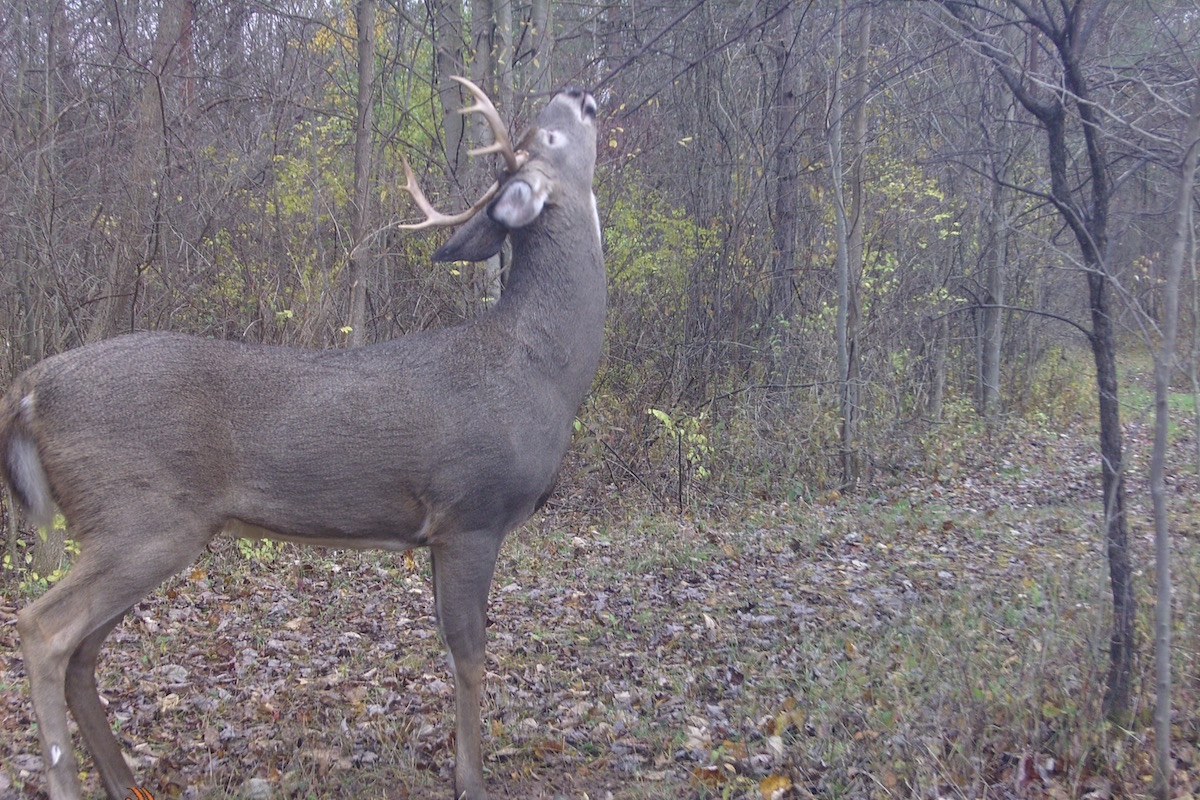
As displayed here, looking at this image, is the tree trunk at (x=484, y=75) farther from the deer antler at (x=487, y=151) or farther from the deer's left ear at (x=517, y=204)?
the deer's left ear at (x=517, y=204)

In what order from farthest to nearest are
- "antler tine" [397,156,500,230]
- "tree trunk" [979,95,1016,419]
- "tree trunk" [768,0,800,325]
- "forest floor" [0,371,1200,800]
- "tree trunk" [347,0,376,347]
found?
"tree trunk" [979,95,1016,419]
"tree trunk" [768,0,800,325]
"tree trunk" [347,0,376,347]
"antler tine" [397,156,500,230]
"forest floor" [0,371,1200,800]

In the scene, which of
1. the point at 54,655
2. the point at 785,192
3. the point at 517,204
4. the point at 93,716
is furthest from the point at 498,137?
the point at 785,192

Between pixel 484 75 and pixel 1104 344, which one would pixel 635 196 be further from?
pixel 1104 344

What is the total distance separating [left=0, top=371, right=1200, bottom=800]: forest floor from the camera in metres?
4.49

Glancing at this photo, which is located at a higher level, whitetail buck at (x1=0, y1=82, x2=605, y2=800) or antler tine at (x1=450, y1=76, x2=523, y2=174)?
antler tine at (x1=450, y1=76, x2=523, y2=174)

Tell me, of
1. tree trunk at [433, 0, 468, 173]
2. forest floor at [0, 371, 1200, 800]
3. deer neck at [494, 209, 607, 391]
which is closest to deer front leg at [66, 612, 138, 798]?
forest floor at [0, 371, 1200, 800]

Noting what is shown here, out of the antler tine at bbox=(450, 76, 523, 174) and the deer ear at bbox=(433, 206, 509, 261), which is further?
the deer ear at bbox=(433, 206, 509, 261)

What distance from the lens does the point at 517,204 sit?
475 centimetres

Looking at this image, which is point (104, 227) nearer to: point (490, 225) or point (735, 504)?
point (490, 225)

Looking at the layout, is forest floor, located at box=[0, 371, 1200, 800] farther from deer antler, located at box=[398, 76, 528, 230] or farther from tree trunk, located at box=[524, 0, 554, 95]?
tree trunk, located at box=[524, 0, 554, 95]

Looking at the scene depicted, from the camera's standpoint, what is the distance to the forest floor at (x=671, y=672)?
14.7ft

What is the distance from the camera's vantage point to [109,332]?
8.27m

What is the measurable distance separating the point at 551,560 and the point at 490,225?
4.17 metres

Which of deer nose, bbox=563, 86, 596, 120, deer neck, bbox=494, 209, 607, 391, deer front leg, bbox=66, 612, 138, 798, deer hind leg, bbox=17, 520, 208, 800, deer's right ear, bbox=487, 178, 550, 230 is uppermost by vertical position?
deer nose, bbox=563, 86, 596, 120
